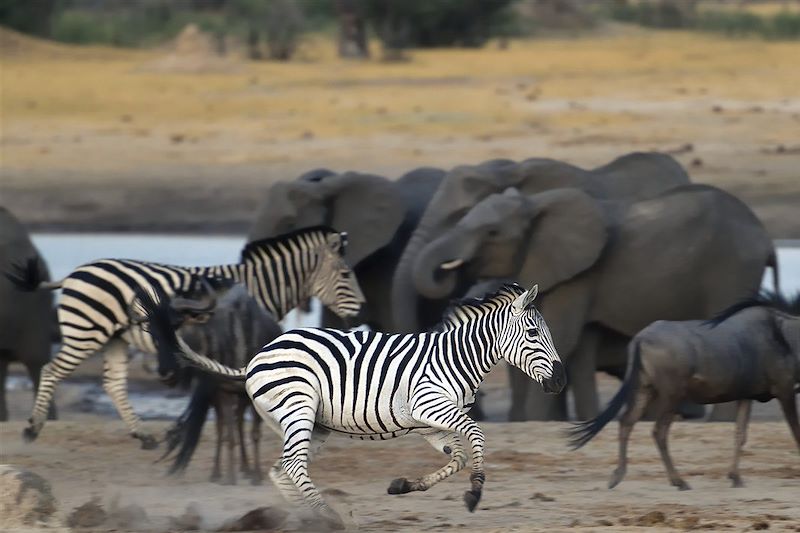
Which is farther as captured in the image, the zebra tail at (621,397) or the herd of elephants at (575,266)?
the herd of elephants at (575,266)

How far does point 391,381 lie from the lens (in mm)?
7652

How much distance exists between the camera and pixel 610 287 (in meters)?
12.6

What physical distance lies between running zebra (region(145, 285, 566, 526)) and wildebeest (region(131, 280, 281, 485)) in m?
1.52

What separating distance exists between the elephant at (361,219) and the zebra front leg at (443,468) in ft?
20.1

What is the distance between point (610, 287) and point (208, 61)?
18023 mm

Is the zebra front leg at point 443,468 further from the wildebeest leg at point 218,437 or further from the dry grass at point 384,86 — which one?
the dry grass at point 384,86

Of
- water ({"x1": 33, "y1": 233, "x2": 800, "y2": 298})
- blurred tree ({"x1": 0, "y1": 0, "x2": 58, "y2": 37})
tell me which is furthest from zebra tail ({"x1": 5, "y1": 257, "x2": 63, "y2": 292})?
blurred tree ({"x1": 0, "y1": 0, "x2": 58, "y2": 37})

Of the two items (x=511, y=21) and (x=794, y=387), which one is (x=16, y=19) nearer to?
(x=511, y=21)

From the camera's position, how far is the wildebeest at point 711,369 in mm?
8922

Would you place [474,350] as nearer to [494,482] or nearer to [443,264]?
[494,482]

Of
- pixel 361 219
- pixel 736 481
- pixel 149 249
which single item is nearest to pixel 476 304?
pixel 736 481

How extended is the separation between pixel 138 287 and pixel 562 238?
3314 millimetres

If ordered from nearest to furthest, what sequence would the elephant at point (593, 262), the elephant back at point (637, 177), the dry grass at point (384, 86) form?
the elephant at point (593, 262) < the elephant back at point (637, 177) < the dry grass at point (384, 86)

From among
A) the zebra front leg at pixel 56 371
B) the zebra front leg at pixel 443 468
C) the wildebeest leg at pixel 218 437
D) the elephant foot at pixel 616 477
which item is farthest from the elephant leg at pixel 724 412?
the zebra front leg at pixel 443 468
